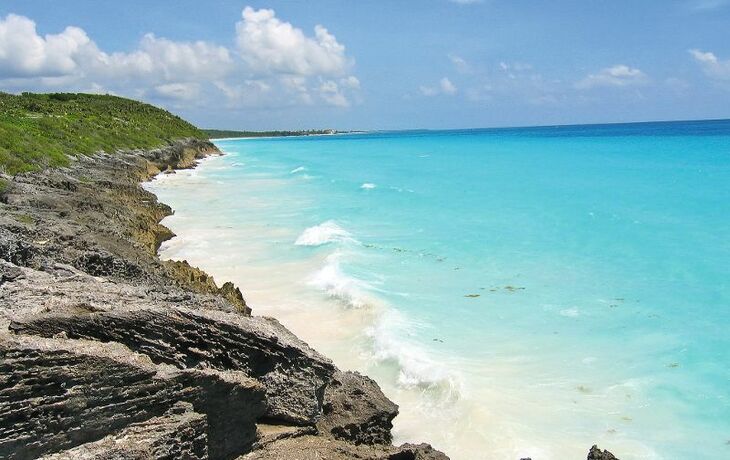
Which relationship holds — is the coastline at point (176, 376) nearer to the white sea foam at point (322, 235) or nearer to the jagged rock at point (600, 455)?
the jagged rock at point (600, 455)

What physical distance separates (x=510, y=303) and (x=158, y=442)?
11.3 meters

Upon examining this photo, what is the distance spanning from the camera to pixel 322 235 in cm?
2306

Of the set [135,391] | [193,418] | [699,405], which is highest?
[135,391]

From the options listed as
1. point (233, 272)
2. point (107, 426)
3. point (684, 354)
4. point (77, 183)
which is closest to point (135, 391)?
point (107, 426)

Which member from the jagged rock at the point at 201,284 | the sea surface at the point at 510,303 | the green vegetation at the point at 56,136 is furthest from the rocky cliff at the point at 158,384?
the green vegetation at the point at 56,136

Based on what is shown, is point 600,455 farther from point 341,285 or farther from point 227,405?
point 341,285

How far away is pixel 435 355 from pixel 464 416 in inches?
94.4

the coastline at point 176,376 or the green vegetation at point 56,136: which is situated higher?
the green vegetation at point 56,136

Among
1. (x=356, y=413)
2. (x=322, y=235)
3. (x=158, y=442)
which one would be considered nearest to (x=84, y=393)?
(x=158, y=442)

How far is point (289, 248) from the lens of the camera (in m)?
21.0

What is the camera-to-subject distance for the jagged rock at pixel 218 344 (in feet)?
19.1

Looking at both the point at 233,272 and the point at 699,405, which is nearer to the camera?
the point at 699,405

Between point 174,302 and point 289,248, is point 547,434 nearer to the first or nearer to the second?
point 174,302

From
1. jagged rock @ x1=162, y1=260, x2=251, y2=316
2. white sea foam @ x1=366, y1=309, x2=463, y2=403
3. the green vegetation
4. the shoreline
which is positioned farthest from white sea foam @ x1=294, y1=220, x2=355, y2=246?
the green vegetation
